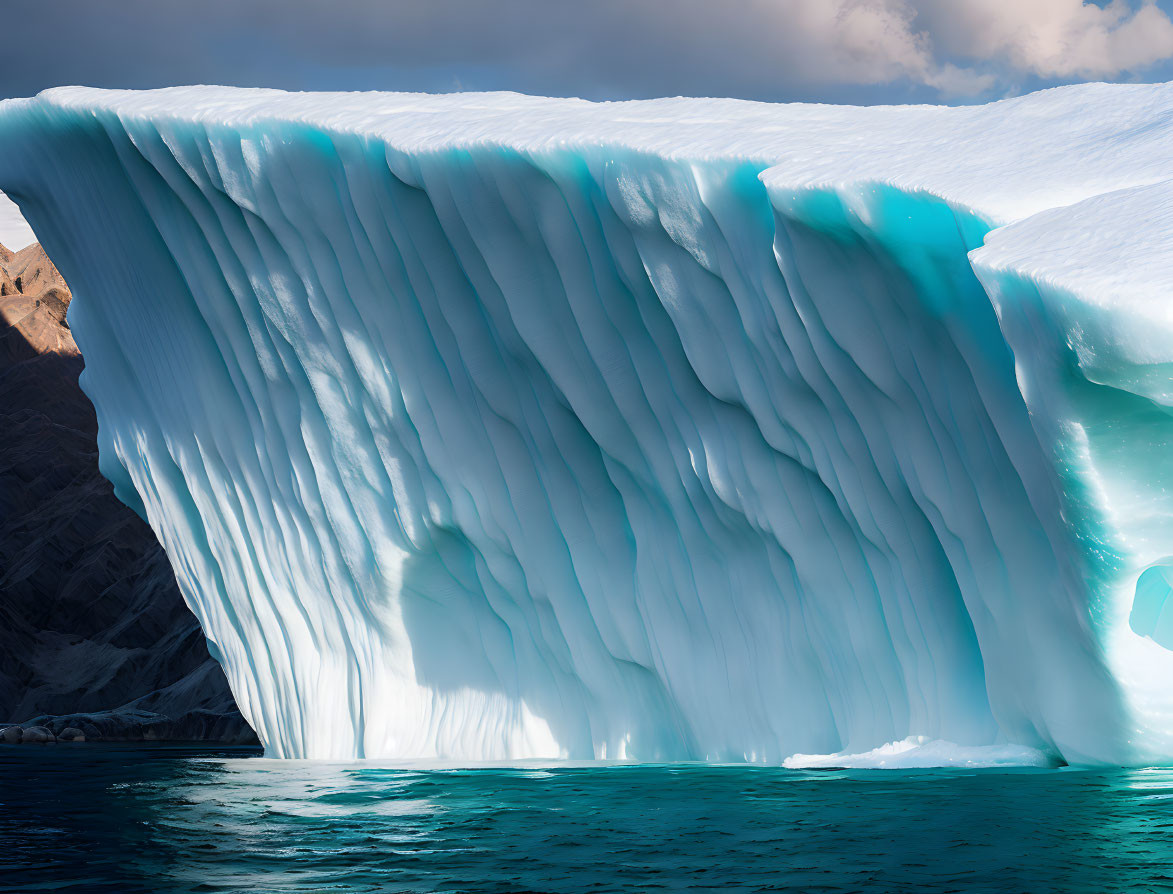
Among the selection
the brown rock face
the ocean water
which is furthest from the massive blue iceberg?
the brown rock face

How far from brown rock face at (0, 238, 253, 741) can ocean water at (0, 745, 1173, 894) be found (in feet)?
56.4

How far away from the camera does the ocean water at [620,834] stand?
150 inches

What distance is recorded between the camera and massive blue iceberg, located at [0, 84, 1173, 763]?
5633mm

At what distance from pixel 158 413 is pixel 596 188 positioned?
4715 mm

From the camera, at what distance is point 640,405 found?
764 cm

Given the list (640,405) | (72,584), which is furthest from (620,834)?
(72,584)

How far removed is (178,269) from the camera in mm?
Result: 9195

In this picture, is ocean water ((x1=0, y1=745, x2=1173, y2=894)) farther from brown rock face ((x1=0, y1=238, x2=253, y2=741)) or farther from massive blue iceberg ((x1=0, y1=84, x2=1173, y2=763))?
brown rock face ((x1=0, y1=238, x2=253, y2=741))

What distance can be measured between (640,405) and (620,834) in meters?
3.46

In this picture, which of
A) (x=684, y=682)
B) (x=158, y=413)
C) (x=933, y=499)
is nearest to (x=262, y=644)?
(x=158, y=413)

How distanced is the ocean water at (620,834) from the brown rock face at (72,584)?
56.4 feet

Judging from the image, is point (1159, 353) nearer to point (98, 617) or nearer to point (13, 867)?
point (13, 867)

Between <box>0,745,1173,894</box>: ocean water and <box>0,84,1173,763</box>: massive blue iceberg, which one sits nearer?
<box>0,745,1173,894</box>: ocean water

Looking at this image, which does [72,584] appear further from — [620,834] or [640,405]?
[620,834]
